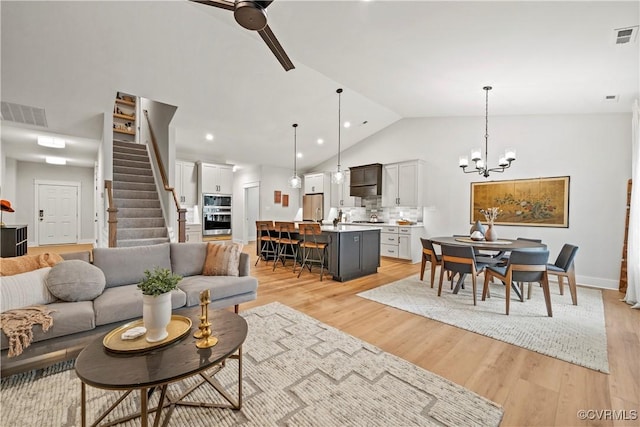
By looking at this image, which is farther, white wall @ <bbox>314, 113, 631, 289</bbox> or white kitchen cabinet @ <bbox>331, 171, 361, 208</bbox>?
white kitchen cabinet @ <bbox>331, 171, 361, 208</bbox>

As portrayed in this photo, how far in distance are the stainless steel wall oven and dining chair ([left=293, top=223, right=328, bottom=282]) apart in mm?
3613

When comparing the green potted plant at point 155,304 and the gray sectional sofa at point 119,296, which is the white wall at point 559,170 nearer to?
the gray sectional sofa at point 119,296

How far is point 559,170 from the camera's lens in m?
4.86

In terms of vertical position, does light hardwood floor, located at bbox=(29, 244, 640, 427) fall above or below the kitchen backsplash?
below

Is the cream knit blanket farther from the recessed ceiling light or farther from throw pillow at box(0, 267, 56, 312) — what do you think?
the recessed ceiling light

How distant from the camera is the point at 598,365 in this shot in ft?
7.14

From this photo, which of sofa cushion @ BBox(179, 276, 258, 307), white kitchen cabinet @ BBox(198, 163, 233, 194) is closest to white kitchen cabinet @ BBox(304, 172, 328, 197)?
white kitchen cabinet @ BBox(198, 163, 233, 194)

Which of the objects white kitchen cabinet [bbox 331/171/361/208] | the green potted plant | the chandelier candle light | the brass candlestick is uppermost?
the chandelier candle light

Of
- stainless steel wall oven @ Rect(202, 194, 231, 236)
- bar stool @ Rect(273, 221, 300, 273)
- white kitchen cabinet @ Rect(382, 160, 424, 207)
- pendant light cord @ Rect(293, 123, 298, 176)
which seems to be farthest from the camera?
stainless steel wall oven @ Rect(202, 194, 231, 236)

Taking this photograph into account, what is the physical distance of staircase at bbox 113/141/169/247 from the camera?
5.11 m

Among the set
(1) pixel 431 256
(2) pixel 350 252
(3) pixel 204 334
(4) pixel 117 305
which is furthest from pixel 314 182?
(3) pixel 204 334

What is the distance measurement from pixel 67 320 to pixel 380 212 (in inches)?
269

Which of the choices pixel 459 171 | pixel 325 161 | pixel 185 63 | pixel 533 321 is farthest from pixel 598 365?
pixel 325 161

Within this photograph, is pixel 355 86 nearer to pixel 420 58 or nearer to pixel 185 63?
pixel 420 58
